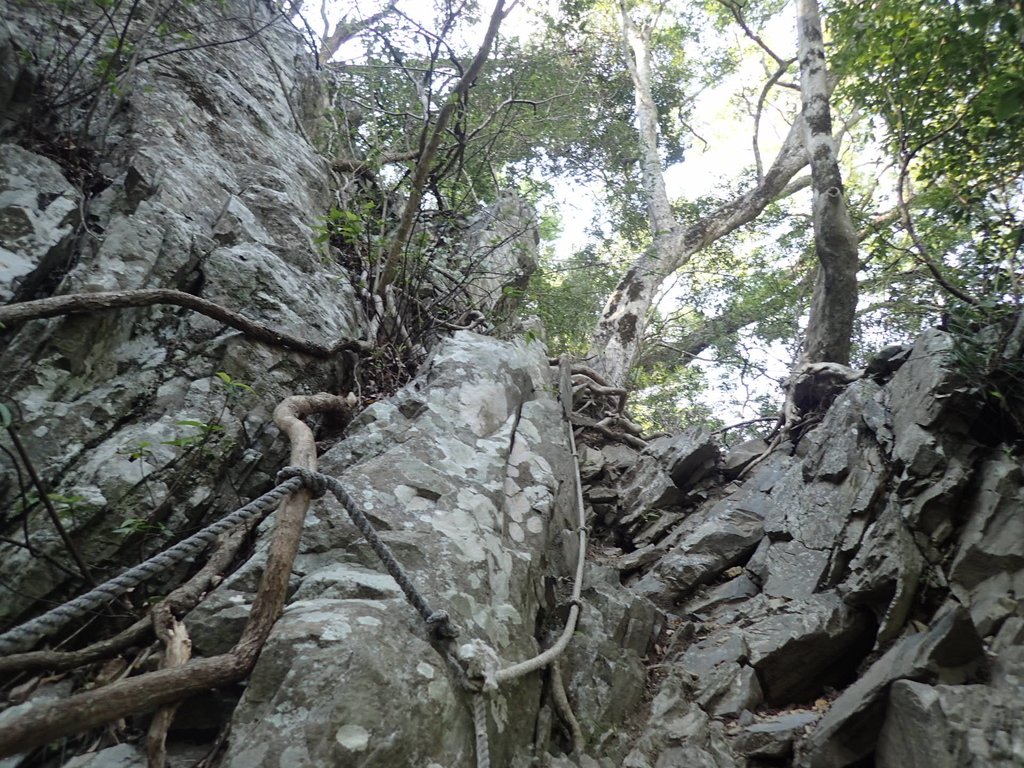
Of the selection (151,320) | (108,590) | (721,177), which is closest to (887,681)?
(108,590)

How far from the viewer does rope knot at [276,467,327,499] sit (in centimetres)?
227

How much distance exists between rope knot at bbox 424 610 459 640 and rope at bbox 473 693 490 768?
221 mm

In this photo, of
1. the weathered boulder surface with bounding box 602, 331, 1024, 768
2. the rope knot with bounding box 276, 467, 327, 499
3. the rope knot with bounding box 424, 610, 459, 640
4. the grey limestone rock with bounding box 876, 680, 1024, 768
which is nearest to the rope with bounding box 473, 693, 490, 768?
the rope knot with bounding box 424, 610, 459, 640

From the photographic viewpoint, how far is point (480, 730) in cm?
193

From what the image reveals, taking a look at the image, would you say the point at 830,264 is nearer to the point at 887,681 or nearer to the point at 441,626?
the point at 887,681

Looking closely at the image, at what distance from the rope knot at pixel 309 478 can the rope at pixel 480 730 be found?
0.97 m

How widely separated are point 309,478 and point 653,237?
305 inches

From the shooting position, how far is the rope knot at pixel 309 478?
2.27 m

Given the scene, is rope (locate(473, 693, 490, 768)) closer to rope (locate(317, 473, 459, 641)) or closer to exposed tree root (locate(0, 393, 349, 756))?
rope (locate(317, 473, 459, 641))

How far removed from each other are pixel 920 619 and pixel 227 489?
3.59 meters

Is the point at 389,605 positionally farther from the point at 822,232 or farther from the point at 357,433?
the point at 822,232

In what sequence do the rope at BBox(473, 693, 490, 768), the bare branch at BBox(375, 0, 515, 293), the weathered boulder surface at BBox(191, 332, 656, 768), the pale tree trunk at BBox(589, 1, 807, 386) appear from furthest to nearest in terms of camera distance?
the pale tree trunk at BBox(589, 1, 807, 386) < the bare branch at BBox(375, 0, 515, 293) < the rope at BBox(473, 693, 490, 768) < the weathered boulder surface at BBox(191, 332, 656, 768)

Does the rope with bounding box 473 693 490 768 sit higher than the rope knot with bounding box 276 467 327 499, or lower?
lower

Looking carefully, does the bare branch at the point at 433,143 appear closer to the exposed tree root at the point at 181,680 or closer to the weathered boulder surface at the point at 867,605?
the exposed tree root at the point at 181,680
